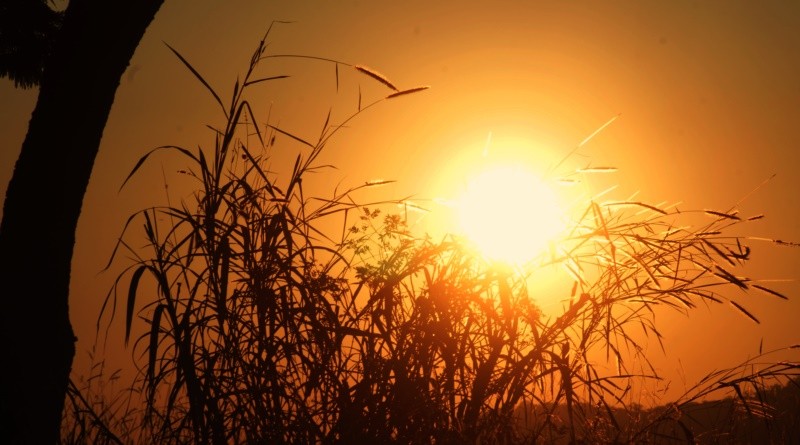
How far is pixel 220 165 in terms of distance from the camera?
2719mm

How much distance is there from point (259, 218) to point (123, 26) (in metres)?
0.95

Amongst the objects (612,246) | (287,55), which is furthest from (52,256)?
(612,246)

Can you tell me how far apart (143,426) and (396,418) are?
3.48 ft

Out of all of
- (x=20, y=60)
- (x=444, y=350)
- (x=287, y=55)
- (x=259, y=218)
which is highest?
(x=20, y=60)

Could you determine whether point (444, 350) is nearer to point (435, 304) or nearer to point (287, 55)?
point (435, 304)

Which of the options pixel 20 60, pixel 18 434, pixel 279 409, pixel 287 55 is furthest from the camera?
pixel 20 60

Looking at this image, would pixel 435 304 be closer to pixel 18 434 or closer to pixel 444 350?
pixel 444 350

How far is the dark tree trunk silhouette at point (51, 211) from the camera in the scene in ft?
8.82

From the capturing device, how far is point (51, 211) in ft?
9.11

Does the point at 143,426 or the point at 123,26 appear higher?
the point at 123,26

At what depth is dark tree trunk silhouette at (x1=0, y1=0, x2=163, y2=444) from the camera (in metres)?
2.69

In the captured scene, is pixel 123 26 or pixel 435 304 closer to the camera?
pixel 435 304

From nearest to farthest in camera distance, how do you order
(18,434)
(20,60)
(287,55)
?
(18,434) < (287,55) < (20,60)

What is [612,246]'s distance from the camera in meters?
2.76
